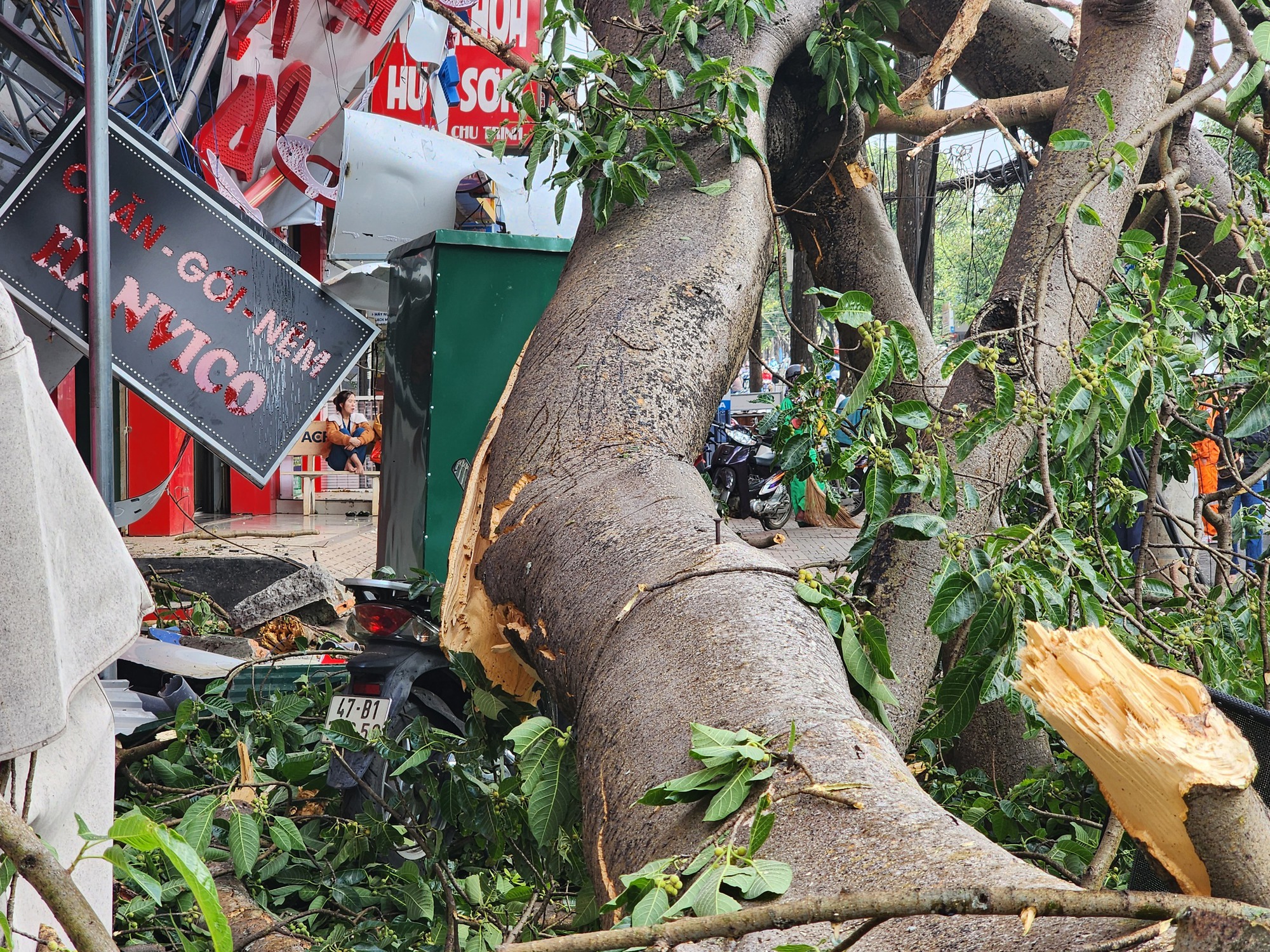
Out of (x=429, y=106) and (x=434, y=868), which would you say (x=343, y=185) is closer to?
(x=429, y=106)

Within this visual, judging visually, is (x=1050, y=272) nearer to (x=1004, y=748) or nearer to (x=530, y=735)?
(x=530, y=735)

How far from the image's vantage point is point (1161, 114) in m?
2.30

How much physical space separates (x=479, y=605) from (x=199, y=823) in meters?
0.71

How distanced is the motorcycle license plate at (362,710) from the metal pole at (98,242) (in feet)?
3.03

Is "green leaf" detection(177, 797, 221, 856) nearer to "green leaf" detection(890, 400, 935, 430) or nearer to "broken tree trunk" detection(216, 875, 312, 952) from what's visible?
"broken tree trunk" detection(216, 875, 312, 952)

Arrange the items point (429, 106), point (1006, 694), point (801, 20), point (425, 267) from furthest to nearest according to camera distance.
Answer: point (429, 106) < point (425, 267) < point (801, 20) < point (1006, 694)

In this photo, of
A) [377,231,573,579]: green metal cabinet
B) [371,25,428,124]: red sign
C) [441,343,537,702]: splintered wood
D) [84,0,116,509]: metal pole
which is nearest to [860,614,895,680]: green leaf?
[441,343,537,702]: splintered wood

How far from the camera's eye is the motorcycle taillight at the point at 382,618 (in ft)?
11.6

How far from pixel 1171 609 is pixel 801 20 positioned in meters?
1.95

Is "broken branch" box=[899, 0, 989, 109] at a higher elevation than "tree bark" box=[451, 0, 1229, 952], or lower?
higher

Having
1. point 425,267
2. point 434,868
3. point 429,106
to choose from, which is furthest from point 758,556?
point 429,106

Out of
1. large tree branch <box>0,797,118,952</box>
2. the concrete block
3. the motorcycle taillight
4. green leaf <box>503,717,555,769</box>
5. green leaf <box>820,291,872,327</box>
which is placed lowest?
the concrete block

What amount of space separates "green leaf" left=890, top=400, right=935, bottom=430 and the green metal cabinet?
3.02 meters

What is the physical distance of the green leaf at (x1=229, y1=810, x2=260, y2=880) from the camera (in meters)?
2.42
